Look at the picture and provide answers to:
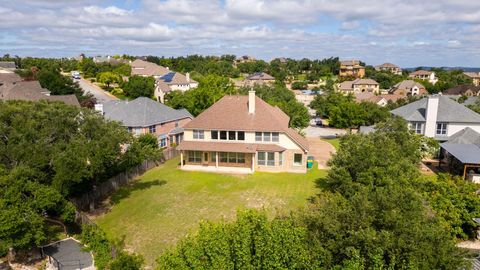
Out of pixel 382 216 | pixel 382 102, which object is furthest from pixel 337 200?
pixel 382 102

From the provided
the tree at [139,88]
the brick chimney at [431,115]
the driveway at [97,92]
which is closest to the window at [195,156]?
the brick chimney at [431,115]

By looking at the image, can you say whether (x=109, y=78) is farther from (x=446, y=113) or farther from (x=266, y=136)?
(x=446, y=113)

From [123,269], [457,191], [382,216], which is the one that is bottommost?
[123,269]

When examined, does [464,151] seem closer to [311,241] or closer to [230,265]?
[311,241]

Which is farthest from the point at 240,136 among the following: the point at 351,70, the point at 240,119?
the point at 351,70

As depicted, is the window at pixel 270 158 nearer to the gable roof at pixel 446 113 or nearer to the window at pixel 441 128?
the gable roof at pixel 446 113

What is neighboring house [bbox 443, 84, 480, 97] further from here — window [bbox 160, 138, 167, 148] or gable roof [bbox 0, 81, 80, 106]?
gable roof [bbox 0, 81, 80, 106]
